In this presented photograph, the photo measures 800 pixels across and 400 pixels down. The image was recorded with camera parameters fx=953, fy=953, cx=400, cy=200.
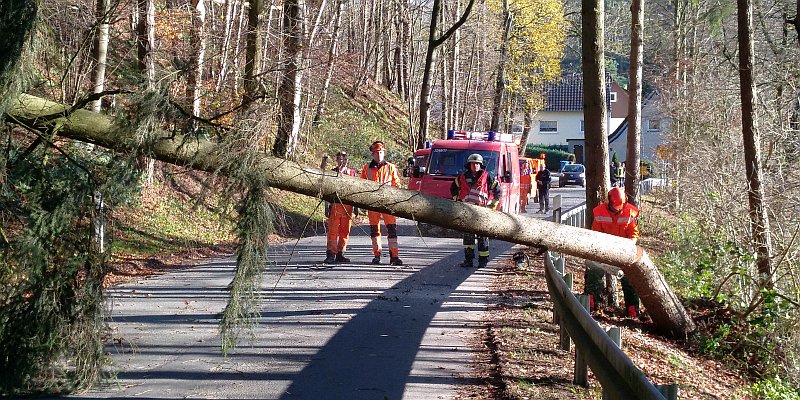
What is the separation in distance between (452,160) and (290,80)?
602 cm

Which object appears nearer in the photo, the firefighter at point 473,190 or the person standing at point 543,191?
the firefighter at point 473,190

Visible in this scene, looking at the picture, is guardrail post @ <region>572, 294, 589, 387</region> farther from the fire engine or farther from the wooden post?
the fire engine

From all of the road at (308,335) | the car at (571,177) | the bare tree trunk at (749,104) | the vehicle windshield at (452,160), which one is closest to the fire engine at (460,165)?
the vehicle windshield at (452,160)

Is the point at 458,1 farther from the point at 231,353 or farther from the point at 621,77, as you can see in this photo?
the point at 621,77

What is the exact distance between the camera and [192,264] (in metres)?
16.7

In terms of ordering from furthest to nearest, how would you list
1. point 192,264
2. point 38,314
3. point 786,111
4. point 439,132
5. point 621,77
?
point 621,77 < point 439,132 < point 786,111 < point 192,264 < point 38,314

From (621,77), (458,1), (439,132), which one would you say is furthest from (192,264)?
(621,77)

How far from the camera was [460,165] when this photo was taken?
23.5 m

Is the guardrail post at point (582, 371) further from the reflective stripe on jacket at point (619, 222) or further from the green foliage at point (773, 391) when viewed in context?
the green foliage at point (773, 391)

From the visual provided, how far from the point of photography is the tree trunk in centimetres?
1295

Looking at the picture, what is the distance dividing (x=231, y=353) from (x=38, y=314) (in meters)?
2.21

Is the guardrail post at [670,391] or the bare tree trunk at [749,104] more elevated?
the bare tree trunk at [749,104]

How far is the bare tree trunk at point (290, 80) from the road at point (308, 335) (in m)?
1.03

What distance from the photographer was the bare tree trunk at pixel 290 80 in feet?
24.9
